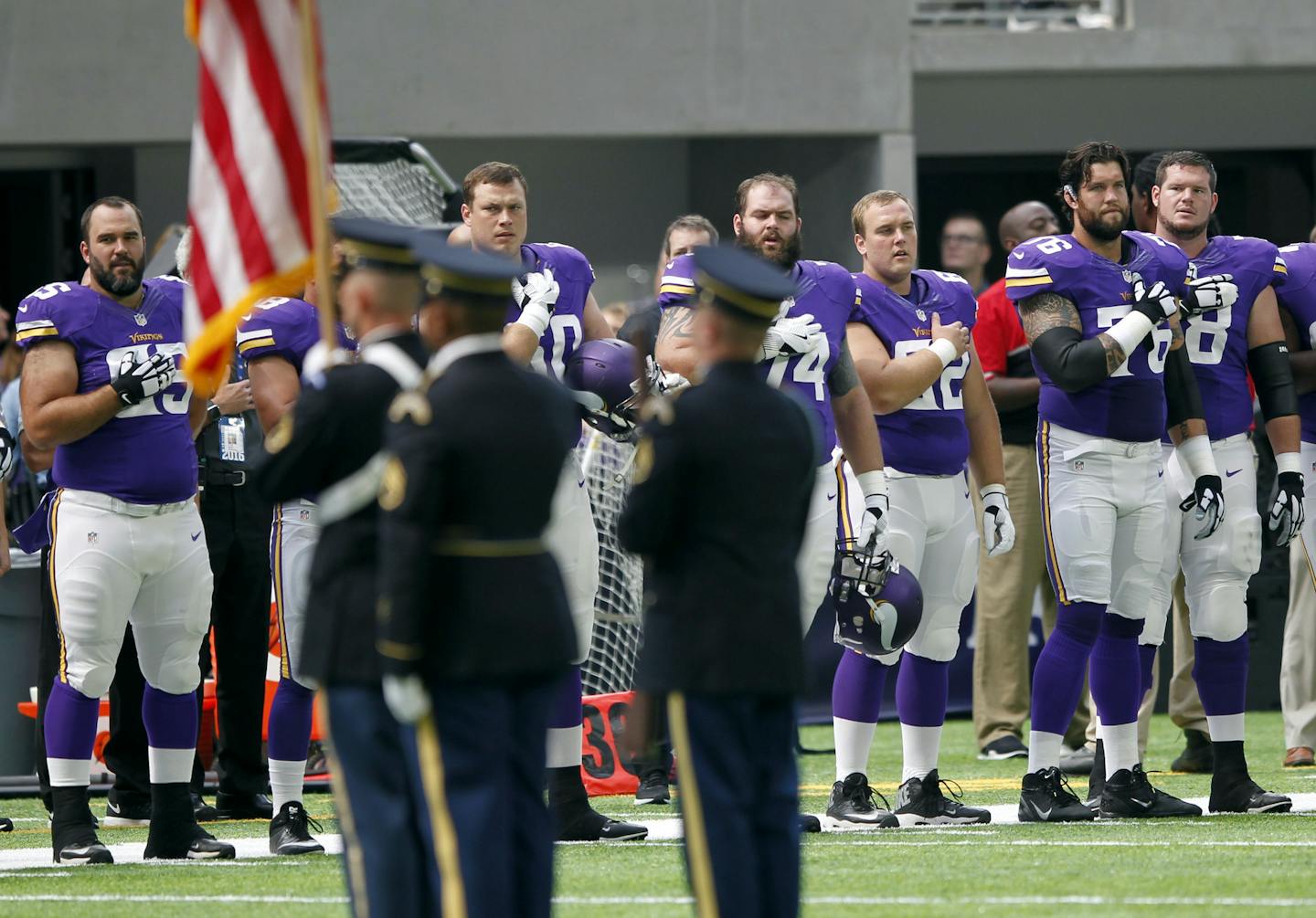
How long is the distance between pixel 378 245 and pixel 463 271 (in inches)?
15.6

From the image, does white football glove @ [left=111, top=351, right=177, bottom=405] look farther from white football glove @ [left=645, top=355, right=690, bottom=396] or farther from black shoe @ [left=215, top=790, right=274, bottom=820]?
black shoe @ [left=215, top=790, right=274, bottom=820]

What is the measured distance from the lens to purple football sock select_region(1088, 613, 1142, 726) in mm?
7707

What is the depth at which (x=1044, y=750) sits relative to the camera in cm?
761

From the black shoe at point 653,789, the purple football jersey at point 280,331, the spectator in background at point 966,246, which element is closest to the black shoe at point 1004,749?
the black shoe at point 653,789

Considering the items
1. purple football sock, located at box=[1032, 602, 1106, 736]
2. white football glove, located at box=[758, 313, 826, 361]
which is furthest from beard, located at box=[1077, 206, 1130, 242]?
purple football sock, located at box=[1032, 602, 1106, 736]

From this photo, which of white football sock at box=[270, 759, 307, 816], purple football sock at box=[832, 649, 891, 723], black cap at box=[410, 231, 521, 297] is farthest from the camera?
purple football sock at box=[832, 649, 891, 723]

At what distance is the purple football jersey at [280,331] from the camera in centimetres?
724

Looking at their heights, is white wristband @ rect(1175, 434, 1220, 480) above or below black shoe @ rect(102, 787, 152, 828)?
above

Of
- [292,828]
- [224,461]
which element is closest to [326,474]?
[292,828]

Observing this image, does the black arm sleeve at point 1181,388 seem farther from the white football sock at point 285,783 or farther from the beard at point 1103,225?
the white football sock at point 285,783

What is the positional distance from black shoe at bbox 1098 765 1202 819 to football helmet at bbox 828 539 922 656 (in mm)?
956

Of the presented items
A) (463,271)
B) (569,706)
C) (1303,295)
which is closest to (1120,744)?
(569,706)

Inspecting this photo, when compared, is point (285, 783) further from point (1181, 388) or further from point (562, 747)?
point (1181, 388)

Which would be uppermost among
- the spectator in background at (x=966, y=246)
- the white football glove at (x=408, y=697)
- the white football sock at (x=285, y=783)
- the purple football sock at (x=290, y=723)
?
the spectator in background at (x=966, y=246)
